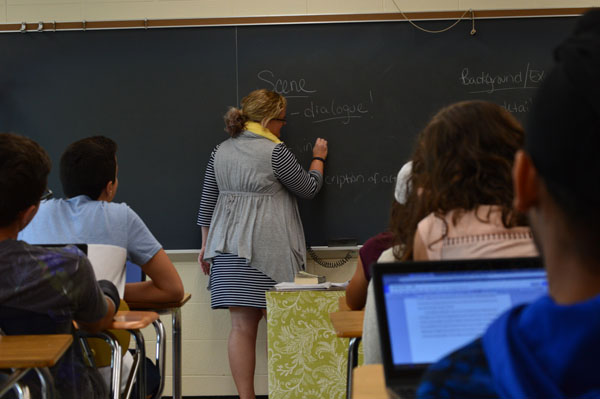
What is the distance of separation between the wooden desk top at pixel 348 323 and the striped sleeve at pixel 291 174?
1.55 metres

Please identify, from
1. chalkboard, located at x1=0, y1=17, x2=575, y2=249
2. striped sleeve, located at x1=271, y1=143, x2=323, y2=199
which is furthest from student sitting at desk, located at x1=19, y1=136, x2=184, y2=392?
chalkboard, located at x1=0, y1=17, x2=575, y2=249

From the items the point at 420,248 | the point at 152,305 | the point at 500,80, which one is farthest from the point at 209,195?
the point at 420,248

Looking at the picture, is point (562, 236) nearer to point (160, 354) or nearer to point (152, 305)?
point (160, 354)

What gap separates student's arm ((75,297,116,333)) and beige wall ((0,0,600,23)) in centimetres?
252

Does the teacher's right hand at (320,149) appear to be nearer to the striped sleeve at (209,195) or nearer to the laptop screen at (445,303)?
the striped sleeve at (209,195)

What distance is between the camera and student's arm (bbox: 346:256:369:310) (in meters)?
2.31

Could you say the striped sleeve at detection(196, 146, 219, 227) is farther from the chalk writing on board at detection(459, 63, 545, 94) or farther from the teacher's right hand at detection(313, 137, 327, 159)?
the chalk writing on board at detection(459, 63, 545, 94)

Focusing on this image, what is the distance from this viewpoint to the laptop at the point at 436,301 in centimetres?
101

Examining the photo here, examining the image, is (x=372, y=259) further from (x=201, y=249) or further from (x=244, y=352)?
(x=201, y=249)

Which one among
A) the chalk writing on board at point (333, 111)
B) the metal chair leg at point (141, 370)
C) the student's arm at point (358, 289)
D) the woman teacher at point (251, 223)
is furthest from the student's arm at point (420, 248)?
the chalk writing on board at point (333, 111)

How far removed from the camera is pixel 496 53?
13.4 ft

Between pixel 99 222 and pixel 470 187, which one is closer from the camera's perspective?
pixel 470 187

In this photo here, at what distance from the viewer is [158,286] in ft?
9.18

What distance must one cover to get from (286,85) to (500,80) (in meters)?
1.26
